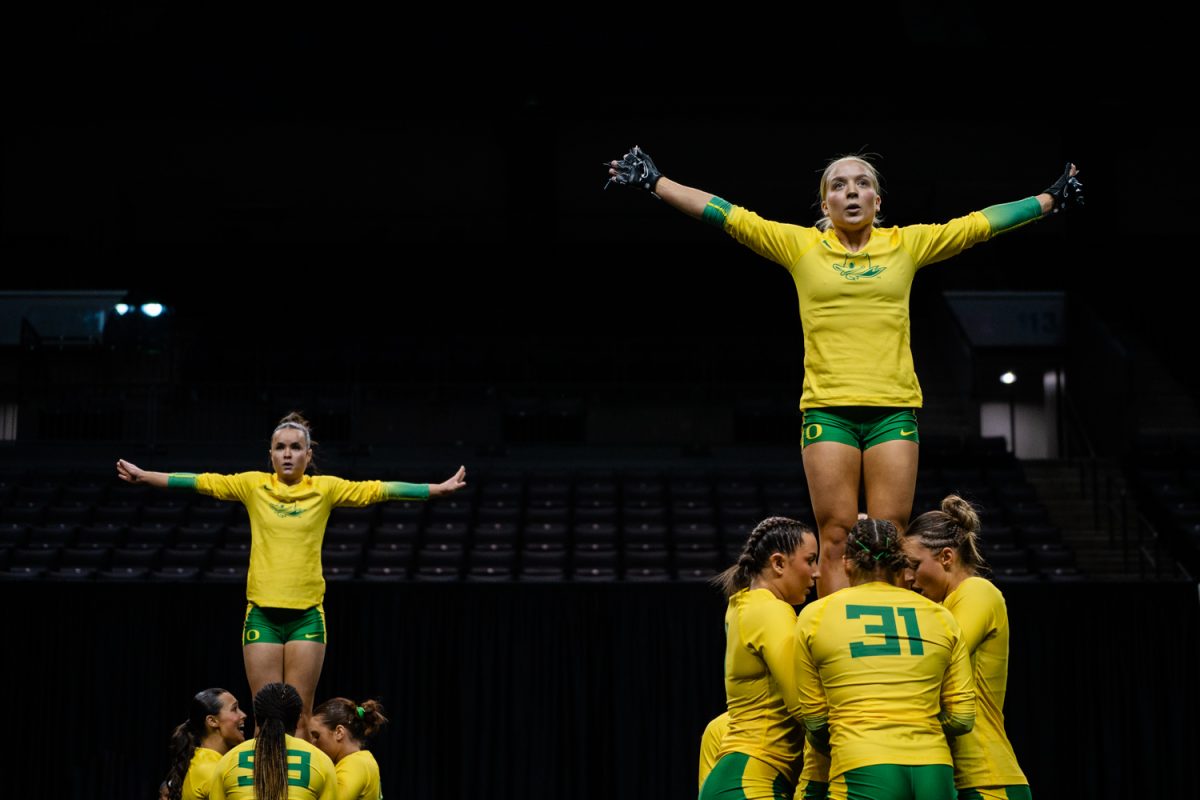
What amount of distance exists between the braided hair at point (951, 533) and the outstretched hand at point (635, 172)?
1.41 meters

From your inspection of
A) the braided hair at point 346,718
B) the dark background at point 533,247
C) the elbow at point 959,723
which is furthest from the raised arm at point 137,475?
the elbow at point 959,723

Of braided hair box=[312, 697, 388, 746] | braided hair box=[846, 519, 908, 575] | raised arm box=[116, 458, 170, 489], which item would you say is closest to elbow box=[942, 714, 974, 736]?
braided hair box=[846, 519, 908, 575]

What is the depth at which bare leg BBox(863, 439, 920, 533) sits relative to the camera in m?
4.04

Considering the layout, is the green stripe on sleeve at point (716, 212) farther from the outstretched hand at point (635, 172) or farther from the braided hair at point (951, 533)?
the braided hair at point (951, 533)

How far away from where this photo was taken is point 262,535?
5.76 m

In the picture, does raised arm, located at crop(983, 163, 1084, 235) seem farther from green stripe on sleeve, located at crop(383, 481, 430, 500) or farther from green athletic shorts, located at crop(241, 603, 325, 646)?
green athletic shorts, located at crop(241, 603, 325, 646)

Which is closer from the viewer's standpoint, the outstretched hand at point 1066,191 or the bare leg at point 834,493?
the bare leg at point 834,493

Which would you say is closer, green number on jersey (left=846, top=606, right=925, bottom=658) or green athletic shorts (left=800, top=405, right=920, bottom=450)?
green number on jersey (left=846, top=606, right=925, bottom=658)

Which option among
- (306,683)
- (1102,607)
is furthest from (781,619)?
(1102,607)

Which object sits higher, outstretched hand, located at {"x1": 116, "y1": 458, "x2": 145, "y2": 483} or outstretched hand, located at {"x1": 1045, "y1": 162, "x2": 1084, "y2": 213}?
outstretched hand, located at {"x1": 1045, "y1": 162, "x2": 1084, "y2": 213}

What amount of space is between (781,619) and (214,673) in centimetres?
509

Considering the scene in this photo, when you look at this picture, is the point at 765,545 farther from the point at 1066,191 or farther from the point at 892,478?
the point at 1066,191

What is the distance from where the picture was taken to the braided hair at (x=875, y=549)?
333cm

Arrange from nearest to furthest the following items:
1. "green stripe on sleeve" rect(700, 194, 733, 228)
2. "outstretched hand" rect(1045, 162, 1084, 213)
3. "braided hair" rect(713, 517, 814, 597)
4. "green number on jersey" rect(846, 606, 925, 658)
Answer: "green number on jersey" rect(846, 606, 925, 658) → "braided hair" rect(713, 517, 814, 597) → "green stripe on sleeve" rect(700, 194, 733, 228) → "outstretched hand" rect(1045, 162, 1084, 213)
